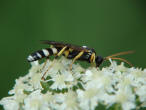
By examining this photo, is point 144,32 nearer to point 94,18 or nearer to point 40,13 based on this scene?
point 94,18

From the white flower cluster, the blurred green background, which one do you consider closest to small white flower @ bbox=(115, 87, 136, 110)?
the white flower cluster

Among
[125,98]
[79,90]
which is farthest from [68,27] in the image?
[125,98]

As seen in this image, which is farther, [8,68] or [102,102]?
[8,68]

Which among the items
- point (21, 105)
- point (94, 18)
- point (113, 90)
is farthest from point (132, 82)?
point (94, 18)

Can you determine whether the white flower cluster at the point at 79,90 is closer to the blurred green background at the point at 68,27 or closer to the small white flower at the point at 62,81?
the small white flower at the point at 62,81

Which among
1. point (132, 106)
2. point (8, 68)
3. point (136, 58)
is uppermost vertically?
point (8, 68)

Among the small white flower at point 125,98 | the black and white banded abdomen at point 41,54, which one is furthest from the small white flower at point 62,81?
the small white flower at point 125,98

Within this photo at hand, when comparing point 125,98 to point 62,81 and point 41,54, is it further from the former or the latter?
point 41,54
